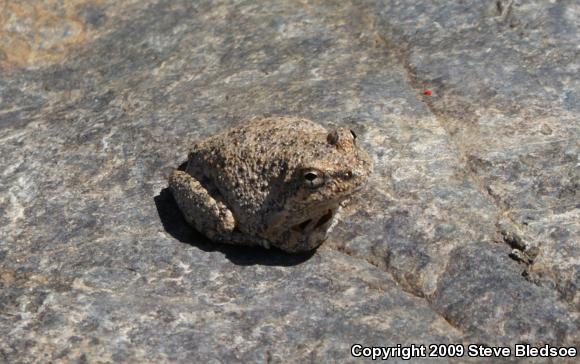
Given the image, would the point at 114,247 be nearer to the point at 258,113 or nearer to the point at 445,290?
the point at 258,113

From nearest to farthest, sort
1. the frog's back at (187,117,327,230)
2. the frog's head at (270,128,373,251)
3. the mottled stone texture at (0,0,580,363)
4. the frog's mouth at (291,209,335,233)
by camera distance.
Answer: the mottled stone texture at (0,0,580,363) → the frog's head at (270,128,373,251) → the frog's back at (187,117,327,230) → the frog's mouth at (291,209,335,233)

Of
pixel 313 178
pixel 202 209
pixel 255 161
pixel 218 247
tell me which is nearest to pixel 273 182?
pixel 255 161

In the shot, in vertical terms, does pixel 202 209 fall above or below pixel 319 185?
below

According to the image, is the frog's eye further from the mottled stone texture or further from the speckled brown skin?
the mottled stone texture

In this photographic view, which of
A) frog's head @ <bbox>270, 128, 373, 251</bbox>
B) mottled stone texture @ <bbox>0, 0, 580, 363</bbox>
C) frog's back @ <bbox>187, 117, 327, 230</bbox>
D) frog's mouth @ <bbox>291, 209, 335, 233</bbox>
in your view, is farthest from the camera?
frog's mouth @ <bbox>291, 209, 335, 233</bbox>

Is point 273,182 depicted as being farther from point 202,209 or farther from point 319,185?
point 202,209

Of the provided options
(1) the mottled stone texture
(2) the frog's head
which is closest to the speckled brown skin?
(2) the frog's head
